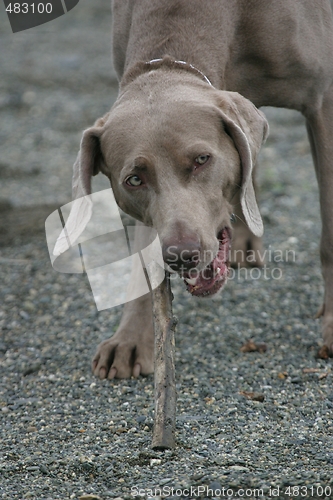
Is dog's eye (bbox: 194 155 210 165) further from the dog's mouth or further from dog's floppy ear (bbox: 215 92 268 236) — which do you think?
the dog's mouth

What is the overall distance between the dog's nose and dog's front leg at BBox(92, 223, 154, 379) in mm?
739

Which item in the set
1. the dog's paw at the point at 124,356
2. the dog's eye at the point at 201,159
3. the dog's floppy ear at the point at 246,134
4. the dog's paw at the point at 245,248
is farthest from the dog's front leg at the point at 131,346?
the dog's paw at the point at 245,248

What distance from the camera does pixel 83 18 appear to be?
35.7 feet

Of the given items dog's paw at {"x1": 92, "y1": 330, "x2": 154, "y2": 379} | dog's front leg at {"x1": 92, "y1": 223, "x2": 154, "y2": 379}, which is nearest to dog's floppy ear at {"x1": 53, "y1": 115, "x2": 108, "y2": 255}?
dog's front leg at {"x1": 92, "y1": 223, "x2": 154, "y2": 379}

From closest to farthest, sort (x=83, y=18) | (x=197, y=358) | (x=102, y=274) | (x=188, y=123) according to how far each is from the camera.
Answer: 1. (x=188, y=123)
2. (x=197, y=358)
3. (x=102, y=274)
4. (x=83, y=18)

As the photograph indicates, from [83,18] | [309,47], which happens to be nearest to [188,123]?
[309,47]

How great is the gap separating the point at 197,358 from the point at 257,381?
35 cm

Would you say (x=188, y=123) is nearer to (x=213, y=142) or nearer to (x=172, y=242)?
(x=213, y=142)

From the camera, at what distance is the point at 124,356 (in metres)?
3.47
